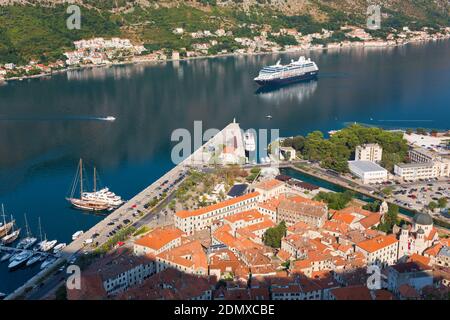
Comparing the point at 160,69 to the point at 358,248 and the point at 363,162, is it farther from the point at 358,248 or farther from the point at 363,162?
the point at 358,248

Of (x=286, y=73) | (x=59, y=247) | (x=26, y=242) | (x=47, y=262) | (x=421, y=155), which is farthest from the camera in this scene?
(x=286, y=73)

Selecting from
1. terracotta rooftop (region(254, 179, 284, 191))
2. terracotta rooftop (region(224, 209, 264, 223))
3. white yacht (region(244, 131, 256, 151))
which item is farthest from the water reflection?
terracotta rooftop (region(224, 209, 264, 223))

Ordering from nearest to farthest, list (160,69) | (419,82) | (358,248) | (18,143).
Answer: (358,248), (18,143), (419,82), (160,69)

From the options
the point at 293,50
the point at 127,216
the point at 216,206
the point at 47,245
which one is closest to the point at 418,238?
the point at 216,206

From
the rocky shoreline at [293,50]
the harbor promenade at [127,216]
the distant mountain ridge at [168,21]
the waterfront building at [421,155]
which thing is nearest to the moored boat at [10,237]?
the harbor promenade at [127,216]

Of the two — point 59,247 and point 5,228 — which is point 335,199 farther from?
point 5,228
